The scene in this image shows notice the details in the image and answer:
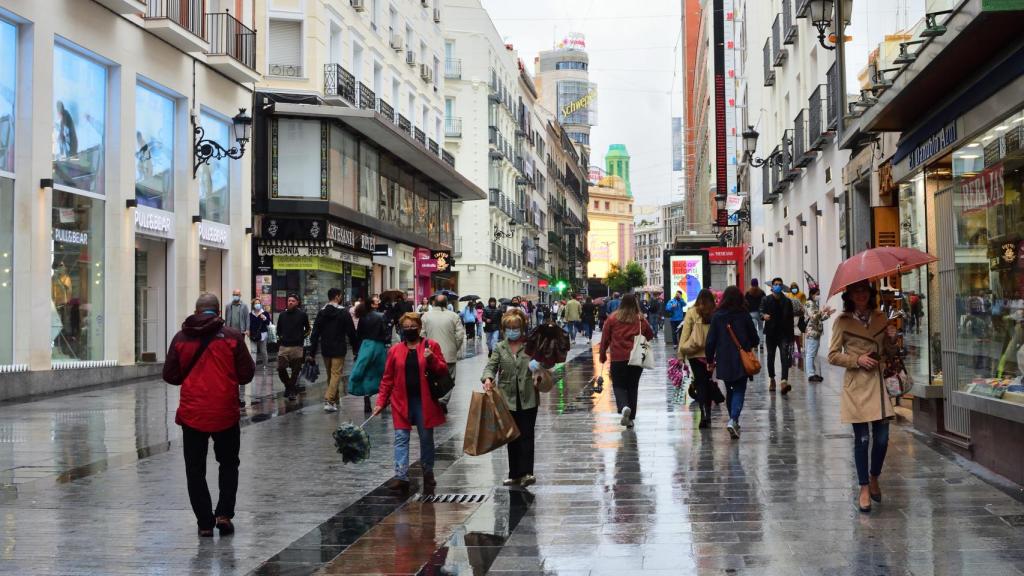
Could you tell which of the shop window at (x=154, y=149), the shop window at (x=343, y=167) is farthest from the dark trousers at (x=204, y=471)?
the shop window at (x=343, y=167)

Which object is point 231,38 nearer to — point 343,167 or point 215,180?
point 215,180

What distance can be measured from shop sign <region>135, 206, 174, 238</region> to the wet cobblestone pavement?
9998mm

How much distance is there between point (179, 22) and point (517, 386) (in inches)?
669

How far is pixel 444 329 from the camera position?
48.3 ft

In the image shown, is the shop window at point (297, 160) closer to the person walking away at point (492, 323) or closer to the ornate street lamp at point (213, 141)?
the person walking away at point (492, 323)

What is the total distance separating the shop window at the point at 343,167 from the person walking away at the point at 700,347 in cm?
2097

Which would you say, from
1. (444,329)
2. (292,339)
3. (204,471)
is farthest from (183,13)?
(204,471)

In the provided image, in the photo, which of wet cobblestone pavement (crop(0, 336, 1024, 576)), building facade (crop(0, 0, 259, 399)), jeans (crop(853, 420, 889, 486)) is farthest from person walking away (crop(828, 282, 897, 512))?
building facade (crop(0, 0, 259, 399))

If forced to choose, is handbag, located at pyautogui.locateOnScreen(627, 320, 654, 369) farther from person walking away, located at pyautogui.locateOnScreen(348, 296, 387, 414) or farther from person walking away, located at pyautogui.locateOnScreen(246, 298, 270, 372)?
person walking away, located at pyautogui.locateOnScreen(246, 298, 270, 372)

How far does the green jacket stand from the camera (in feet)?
31.3

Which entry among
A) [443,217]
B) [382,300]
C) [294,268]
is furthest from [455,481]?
[443,217]

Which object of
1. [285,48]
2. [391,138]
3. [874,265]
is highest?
[285,48]

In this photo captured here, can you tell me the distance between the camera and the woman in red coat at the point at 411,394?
9234mm

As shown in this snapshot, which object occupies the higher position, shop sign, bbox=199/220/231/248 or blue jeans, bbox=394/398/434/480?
shop sign, bbox=199/220/231/248
